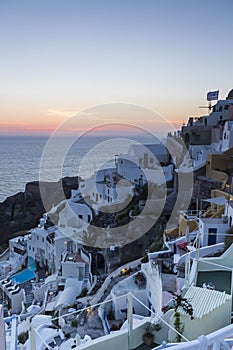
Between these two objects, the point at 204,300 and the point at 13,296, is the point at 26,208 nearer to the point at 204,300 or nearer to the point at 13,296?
the point at 13,296

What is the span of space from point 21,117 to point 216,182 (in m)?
24.6

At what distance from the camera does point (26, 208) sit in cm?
2959

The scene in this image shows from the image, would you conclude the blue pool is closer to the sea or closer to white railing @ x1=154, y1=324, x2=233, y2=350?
white railing @ x1=154, y1=324, x2=233, y2=350

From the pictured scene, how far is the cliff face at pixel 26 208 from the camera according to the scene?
2628 centimetres

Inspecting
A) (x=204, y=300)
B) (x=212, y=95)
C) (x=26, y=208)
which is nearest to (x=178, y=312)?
(x=204, y=300)

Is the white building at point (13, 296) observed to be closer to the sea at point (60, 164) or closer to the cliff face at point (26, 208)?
the cliff face at point (26, 208)

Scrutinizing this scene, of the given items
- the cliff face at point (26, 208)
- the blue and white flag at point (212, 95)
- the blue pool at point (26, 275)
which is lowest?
the blue pool at point (26, 275)

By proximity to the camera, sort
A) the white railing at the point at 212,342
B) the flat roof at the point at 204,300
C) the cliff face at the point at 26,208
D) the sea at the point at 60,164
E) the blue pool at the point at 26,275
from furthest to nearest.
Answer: the sea at the point at 60,164 < the cliff face at the point at 26,208 < the blue pool at the point at 26,275 < the flat roof at the point at 204,300 < the white railing at the point at 212,342

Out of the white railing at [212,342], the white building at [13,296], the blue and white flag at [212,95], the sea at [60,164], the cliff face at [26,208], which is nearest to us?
the white railing at [212,342]

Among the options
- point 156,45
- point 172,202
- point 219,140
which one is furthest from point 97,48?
point 219,140

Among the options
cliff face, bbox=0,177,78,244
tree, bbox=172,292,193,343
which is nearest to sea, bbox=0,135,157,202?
cliff face, bbox=0,177,78,244

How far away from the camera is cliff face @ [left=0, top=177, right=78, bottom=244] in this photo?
86.2 ft

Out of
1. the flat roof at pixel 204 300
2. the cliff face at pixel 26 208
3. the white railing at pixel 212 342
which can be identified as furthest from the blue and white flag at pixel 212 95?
the white railing at pixel 212 342

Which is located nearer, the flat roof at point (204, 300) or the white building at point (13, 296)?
the flat roof at point (204, 300)
